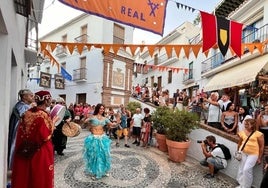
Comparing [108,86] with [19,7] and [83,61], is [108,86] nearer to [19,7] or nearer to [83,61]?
[83,61]

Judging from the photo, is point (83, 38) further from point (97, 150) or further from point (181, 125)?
point (97, 150)

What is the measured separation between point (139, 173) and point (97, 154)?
1.20 metres

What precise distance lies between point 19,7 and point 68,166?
3.75m

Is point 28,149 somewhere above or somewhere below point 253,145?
above

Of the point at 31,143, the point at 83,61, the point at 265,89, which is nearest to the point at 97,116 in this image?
the point at 31,143

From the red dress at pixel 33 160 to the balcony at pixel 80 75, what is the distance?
55.1ft

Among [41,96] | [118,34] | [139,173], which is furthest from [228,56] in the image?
[41,96]

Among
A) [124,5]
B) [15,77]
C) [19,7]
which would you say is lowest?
[15,77]

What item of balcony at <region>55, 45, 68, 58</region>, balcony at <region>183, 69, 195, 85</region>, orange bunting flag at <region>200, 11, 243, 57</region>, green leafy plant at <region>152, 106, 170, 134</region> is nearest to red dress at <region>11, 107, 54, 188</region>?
orange bunting flag at <region>200, 11, 243, 57</region>

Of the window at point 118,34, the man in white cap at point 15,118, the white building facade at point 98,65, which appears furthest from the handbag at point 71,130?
the window at point 118,34

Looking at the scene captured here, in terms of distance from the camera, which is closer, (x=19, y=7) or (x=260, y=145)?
(x=19, y=7)

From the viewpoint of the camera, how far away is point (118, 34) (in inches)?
788

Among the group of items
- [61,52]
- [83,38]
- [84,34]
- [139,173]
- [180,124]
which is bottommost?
[139,173]

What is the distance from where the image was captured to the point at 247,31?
12898 mm
